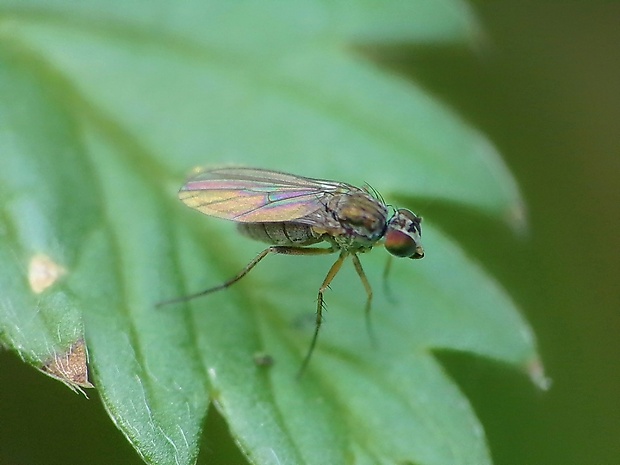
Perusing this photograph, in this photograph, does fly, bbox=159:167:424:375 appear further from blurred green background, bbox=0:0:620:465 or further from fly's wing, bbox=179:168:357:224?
blurred green background, bbox=0:0:620:465

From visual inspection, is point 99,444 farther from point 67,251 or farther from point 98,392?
point 67,251

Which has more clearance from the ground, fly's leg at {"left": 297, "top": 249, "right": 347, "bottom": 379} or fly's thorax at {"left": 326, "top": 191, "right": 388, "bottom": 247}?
fly's thorax at {"left": 326, "top": 191, "right": 388, "bottom": 247}

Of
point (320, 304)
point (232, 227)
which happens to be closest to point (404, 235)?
point (320, 304)

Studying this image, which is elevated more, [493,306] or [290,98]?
[290,98]

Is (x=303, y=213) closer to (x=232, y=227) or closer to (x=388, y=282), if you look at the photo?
(x=232, y=227)

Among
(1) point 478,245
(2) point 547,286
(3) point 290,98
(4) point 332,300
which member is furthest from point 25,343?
(2) point 547,286

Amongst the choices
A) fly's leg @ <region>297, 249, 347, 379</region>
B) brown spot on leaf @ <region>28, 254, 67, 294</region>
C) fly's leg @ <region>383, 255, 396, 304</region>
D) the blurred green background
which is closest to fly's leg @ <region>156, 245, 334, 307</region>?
fly's leg @ <region>297, 249, 347, 379</region>

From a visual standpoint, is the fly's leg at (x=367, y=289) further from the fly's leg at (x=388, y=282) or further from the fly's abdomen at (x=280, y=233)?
the fly's abdomen at (x=280, y=233)
